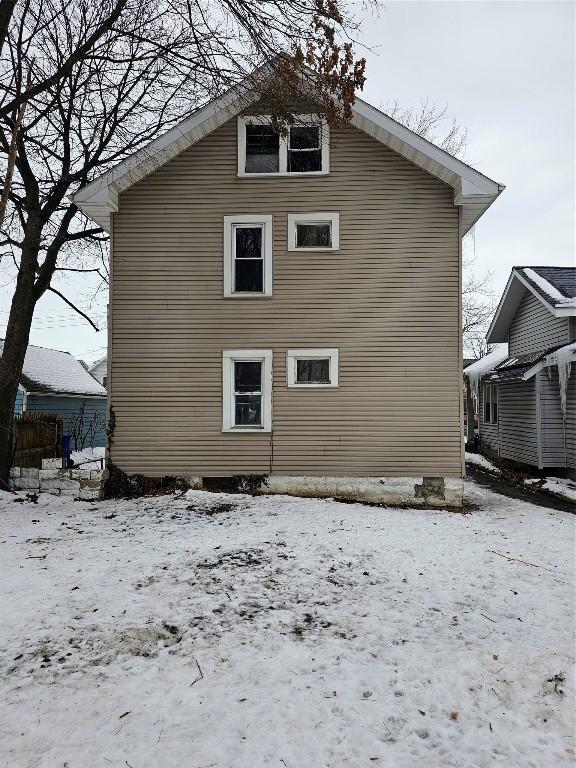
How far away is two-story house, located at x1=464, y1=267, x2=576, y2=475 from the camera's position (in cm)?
1265

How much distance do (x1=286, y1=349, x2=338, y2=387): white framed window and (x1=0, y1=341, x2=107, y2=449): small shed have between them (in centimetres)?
1442

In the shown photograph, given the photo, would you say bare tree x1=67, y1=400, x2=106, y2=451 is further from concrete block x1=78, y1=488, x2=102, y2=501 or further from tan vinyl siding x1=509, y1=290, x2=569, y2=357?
tan vinyl siding x1=509, y1=290, x2=569, y2=357

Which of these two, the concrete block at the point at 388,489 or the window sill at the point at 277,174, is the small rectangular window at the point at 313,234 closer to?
the window sill at the point at 277,174

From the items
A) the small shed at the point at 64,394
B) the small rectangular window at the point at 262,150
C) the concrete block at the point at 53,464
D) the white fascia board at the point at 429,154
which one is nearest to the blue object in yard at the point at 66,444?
the concrete block at the point at 53,464

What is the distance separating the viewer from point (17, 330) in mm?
10367

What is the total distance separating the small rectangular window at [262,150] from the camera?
966cm

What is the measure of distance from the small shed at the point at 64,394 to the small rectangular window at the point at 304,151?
15.6 m

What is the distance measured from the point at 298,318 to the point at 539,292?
868 cm

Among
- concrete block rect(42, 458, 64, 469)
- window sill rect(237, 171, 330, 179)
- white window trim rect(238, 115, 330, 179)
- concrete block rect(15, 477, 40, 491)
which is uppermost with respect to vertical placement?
white window trim rect(238, 115, 330, 179)

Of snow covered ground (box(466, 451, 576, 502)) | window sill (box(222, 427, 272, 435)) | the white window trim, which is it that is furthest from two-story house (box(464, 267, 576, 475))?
window sill (box(222, 427, 272, 435))

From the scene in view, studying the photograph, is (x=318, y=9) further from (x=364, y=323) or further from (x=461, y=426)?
(x=461, y=426)

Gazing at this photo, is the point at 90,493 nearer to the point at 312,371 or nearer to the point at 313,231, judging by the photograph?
the point at 312,371

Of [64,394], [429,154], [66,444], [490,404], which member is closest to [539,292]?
[490,404]

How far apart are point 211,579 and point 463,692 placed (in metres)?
2.74
